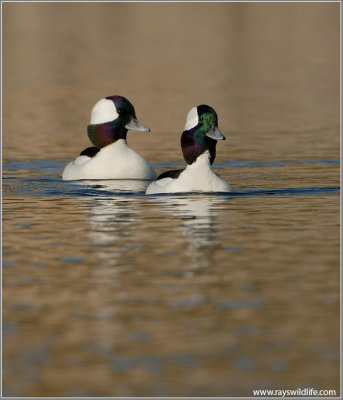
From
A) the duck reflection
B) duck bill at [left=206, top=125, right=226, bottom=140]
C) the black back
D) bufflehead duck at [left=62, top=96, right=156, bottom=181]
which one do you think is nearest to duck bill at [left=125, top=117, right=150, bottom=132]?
bufflehead duck at [left=62, top=96, right=156, bottom=181]

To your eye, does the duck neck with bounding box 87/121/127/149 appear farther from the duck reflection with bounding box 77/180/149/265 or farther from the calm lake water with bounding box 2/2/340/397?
the duck reflection with bounding box 77/180/149/265

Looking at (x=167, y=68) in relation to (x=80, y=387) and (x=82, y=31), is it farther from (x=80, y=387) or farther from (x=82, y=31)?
(x=80, y=387)

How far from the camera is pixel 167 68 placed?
124 ft

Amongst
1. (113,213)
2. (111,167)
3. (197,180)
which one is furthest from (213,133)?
(111,167)

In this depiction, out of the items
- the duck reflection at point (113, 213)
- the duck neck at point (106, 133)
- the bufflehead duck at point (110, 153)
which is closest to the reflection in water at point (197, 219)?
the duck reflection at point (113, 213)

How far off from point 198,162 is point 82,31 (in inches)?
1560

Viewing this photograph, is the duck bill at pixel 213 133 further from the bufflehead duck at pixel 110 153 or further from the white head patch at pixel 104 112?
the white head patch at pixel 104 112

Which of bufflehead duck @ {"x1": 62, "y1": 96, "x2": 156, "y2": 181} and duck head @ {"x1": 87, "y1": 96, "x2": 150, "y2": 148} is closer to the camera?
bufflehead duck @ {"x1": 62, "y1": 96, "x2": 156, "y2": 181}

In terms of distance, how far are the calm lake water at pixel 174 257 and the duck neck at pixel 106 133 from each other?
0.75 metres

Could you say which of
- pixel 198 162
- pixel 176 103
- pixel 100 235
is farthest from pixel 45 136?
pixel 100 235

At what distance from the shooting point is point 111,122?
19172 mm

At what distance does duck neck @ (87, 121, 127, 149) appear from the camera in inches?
750

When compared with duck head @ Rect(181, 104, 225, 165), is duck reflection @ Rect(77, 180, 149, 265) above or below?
below

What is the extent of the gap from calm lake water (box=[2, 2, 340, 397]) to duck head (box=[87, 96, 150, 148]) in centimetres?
80
